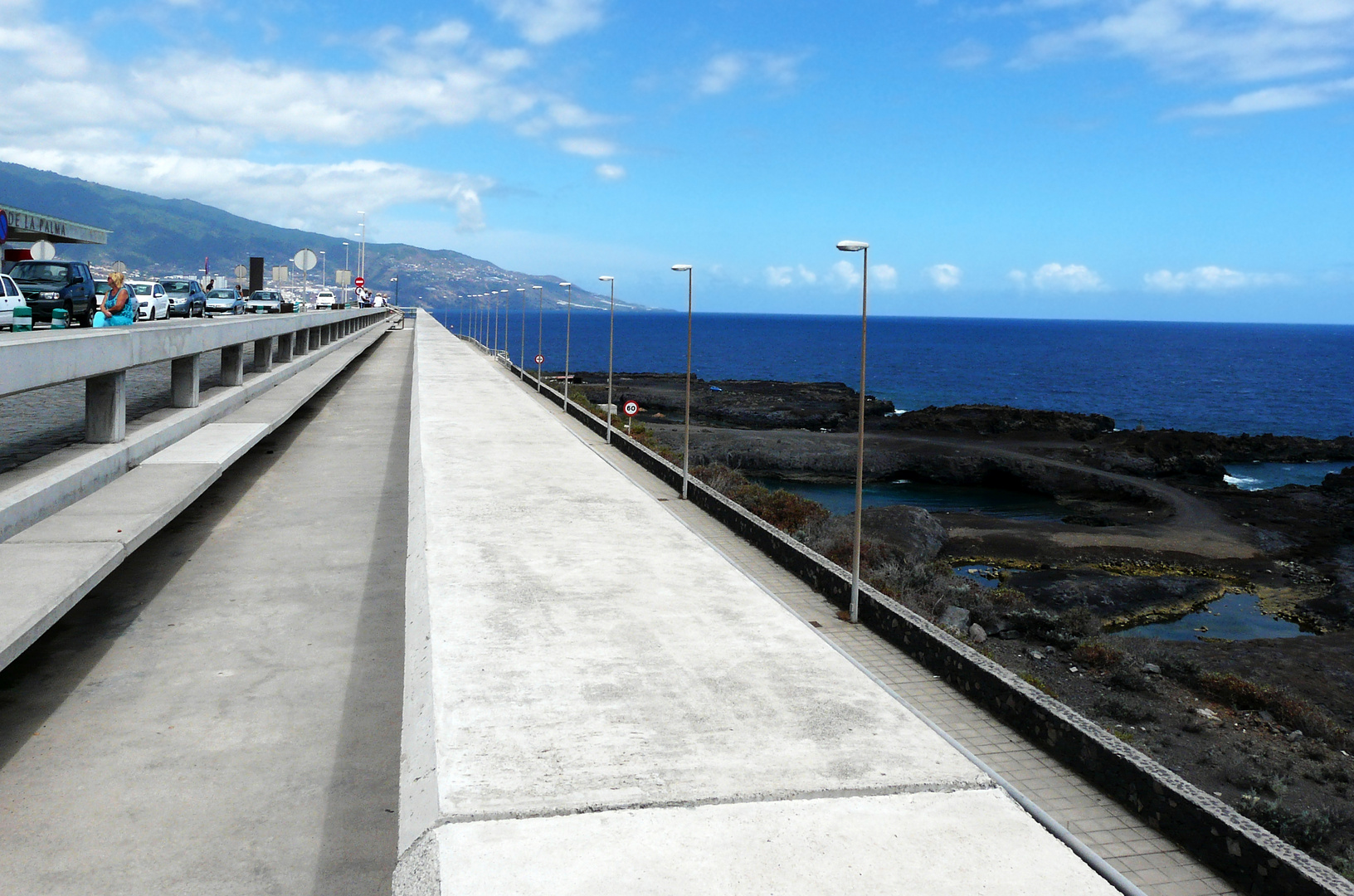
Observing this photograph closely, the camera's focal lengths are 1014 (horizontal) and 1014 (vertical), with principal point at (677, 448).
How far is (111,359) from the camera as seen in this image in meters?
12.4

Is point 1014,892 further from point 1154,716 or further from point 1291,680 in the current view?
point 1291,680

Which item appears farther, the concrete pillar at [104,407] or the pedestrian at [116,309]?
the pedestrian at [116,309]

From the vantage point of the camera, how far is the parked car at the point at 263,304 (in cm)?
5034

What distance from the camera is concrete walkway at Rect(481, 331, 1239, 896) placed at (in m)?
5.78

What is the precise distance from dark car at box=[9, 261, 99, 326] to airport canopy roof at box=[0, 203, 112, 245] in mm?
14765

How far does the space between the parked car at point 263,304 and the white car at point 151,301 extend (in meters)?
7.57

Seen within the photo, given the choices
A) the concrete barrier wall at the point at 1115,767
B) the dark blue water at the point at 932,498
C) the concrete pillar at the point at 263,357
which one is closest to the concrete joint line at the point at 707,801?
the concrete barrier wall at the point at 1115,767

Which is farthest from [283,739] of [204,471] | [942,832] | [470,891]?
[204,471]

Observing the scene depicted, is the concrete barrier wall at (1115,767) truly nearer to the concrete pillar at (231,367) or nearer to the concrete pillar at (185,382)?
the concrete pillar at (185,382)

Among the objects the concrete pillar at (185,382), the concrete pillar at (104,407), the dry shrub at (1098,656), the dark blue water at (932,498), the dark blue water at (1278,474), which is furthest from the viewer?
the dark blue water at (1278,474)

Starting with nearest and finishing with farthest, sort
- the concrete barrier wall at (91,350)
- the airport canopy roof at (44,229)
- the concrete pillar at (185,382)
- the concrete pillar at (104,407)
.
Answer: the concrete barrier wall at (91,350), the concrete pillar at (104,407), the concrete pillar at (185,382), the airport canopy roof at (44,229)

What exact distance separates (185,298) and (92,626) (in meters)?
37.1

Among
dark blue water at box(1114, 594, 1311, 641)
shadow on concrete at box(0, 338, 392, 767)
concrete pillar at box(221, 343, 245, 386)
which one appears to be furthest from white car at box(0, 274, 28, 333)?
dark blue water at box(1114, 594, 1311, 641)

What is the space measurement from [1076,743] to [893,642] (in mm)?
2910
